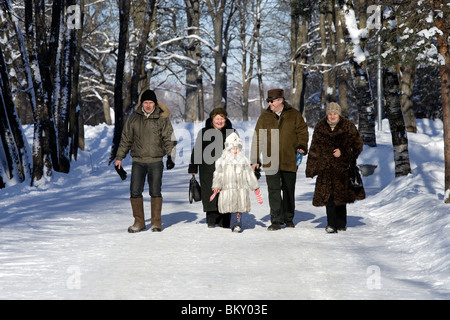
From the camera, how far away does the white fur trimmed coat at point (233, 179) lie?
944 centimetres

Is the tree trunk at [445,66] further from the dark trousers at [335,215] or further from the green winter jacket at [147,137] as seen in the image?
the green winter jacket at [147,137]

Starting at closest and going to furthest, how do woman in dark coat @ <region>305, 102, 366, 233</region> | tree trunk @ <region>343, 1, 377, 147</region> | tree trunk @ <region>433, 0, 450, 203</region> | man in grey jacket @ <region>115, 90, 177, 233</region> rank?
woman in dark coat @ <region>305, 102, 366, 233</region>
man in grey jacket @ <region>115, 90, 177, 233</region>
tree trunk @ <region>433, 0, 450, 203</region>
tree trunk @ <region>343, 1, 377, 147</region>

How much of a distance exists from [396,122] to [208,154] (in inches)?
271

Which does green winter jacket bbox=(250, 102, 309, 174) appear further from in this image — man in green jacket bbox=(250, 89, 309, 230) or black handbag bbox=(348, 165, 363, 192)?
black handbag bbox=(348, 165, 363, 192)

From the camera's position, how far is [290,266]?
6.84 meters

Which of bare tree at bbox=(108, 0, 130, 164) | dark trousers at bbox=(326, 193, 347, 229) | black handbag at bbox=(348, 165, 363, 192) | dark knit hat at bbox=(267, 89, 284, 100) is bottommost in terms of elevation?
dark trousers at bbox=(326, 193, 347, 229)

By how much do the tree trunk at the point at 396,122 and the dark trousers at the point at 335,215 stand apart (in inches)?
251

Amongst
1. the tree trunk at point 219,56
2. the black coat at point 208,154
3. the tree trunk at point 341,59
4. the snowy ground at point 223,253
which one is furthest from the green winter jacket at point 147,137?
the tree trunk at point 219,56

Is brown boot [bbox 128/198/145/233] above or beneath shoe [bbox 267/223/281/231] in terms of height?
above

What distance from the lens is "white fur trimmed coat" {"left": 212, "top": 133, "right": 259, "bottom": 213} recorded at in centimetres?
944

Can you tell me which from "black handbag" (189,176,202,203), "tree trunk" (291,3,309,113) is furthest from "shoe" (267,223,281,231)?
"tree trunk" (291,3,309,113)

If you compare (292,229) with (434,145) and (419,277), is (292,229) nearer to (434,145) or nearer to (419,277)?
(419,277)

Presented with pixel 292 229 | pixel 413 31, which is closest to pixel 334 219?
pixel 292 229

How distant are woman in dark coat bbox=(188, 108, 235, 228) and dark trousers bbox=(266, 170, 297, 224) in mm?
765
